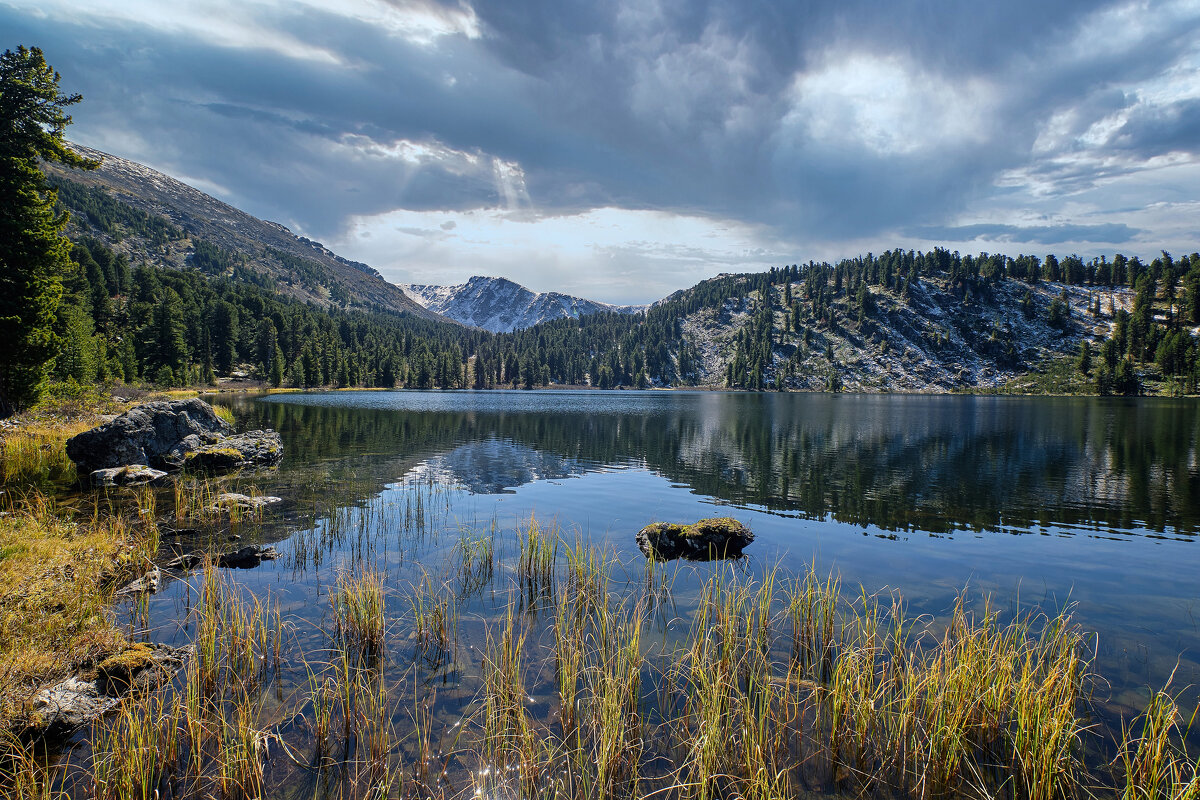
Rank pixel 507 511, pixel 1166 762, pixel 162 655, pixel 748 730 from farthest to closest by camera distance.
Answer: pixel 507 511 → pixel 162 655 → pixel 1166 762 → pixel 748 730

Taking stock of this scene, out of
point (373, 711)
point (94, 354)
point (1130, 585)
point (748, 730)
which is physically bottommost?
point (1130, 585)

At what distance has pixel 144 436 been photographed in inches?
1188

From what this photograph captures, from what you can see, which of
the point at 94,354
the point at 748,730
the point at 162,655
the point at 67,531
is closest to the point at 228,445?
the point at 67,531

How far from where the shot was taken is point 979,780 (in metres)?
6.98

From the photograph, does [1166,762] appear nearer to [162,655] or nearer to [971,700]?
[971,700]

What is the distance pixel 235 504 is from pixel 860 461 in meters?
40.3

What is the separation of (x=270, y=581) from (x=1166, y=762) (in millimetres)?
18428

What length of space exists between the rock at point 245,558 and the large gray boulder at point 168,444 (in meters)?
15.0

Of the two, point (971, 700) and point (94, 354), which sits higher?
point (94, 354)

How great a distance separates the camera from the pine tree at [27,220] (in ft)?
92.9

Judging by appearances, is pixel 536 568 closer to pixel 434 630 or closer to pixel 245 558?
pixel 434 630

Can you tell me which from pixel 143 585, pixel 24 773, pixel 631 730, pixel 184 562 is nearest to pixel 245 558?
pixel 184 562

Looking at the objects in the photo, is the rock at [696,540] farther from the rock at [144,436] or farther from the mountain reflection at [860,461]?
the rock at [144,436]

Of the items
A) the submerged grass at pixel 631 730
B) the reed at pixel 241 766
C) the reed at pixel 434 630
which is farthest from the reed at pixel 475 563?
the reed at pixel 241 766
